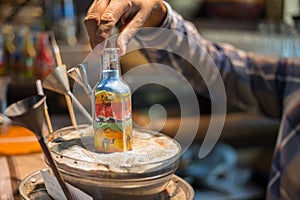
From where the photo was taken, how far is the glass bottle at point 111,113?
23.2 inches

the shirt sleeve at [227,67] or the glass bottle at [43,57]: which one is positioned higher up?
the shirt sleeve at [227,67]

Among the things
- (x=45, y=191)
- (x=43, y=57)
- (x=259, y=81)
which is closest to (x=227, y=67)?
(x=259, y=81)

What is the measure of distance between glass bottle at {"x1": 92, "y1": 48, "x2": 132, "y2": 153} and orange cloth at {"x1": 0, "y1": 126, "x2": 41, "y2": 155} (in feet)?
1.30

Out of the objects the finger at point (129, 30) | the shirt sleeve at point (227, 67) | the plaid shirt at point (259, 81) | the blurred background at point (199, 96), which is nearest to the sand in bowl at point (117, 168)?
the finger at point (129, 30)

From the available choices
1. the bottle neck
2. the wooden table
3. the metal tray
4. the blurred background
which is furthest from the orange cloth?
the blurred background

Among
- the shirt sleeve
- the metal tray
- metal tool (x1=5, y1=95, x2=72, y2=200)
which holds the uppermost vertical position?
metal tool (x1=5, y1=95, x2=72, y2=200)

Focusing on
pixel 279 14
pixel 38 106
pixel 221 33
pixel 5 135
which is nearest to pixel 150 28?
pixel 38 106

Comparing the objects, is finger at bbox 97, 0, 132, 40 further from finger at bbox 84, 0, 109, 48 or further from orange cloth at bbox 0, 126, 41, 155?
orange cloth at bbox 0, 126, 41, 155

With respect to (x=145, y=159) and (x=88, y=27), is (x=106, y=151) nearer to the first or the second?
(x=145, y=159)

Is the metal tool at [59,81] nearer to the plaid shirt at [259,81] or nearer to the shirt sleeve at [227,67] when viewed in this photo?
the plaid shirt at [259,81]

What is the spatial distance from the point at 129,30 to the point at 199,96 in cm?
150

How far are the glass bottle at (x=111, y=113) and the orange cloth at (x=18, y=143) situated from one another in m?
0.40

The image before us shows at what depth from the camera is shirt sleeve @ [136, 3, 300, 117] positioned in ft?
3.95

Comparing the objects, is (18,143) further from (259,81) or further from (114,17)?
(259,81)
